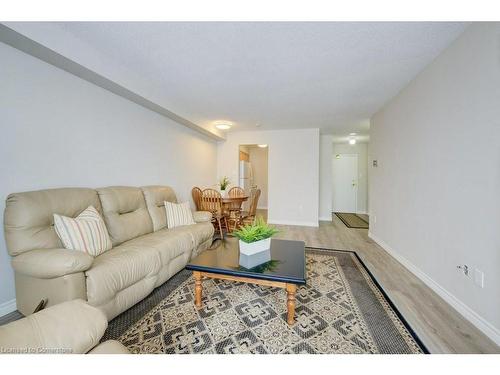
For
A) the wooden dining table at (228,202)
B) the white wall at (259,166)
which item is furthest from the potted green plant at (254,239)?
the white wall at (259,166)

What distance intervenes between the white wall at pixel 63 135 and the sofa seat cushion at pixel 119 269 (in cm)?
84

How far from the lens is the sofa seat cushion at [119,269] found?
4.54 feet

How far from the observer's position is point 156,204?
2.75m

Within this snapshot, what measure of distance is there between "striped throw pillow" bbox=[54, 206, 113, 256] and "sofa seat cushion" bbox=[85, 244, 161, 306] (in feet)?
0.31

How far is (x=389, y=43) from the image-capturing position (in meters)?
1.77

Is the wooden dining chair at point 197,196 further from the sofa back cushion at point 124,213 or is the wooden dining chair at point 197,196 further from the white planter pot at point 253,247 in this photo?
the white planter pot at point 253,247

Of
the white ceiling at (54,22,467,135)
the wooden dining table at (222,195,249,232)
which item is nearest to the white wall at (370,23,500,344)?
the white ceiling at (54,22,467,135)

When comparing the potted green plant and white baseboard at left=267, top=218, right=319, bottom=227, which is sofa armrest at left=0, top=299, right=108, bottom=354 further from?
white baseboard at left=267, top=218, right=319, bottom=227

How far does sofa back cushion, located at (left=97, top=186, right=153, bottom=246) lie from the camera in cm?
208

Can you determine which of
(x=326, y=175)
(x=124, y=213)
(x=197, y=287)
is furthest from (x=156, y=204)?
(x=326, y=175)

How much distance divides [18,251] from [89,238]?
1.31 feet

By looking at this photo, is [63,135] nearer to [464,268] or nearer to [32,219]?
[32,219]

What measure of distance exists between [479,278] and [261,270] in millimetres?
1631
